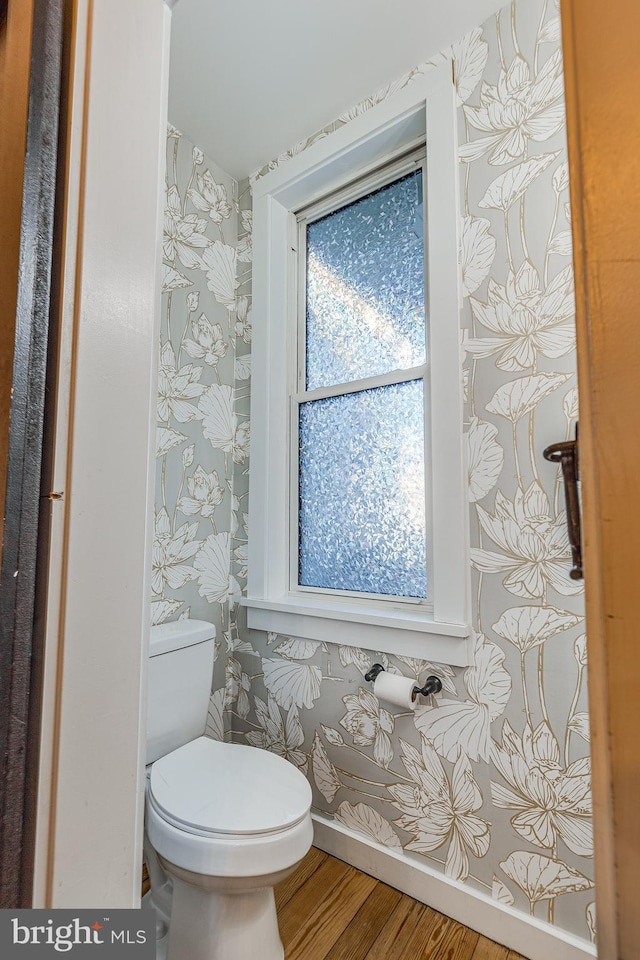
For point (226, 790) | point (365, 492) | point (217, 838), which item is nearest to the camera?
point (217, 838)

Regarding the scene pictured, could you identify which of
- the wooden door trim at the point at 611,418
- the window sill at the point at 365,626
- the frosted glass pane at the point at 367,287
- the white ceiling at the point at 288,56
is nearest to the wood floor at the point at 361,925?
the window sill at the point at 365,626

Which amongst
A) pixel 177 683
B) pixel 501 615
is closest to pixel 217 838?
pixel 177 683

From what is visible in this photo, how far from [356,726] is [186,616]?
71 cm

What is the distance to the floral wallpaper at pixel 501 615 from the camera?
118 centimetres

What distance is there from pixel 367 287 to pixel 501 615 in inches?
48.3

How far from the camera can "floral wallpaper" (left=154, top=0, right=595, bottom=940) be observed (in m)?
1.18

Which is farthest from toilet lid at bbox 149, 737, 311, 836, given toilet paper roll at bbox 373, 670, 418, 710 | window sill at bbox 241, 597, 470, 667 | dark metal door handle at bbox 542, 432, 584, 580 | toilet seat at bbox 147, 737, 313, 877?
dark metal door handle at bbox 542, 432, 584, 580

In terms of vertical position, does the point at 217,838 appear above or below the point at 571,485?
below

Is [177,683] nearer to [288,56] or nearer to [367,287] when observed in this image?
[367,287]

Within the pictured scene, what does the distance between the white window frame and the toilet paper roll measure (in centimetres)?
9

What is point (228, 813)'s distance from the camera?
1.08 m

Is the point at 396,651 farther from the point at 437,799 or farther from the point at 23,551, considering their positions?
the point at 23,551

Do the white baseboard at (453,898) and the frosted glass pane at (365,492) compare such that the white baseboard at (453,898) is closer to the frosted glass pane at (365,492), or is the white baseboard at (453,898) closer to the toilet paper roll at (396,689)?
the toilet paper roll at (396,689)

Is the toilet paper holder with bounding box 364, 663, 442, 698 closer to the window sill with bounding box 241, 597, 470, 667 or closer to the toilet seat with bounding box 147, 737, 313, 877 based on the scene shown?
the window sill with bounding box 241, 597, 470, 667
